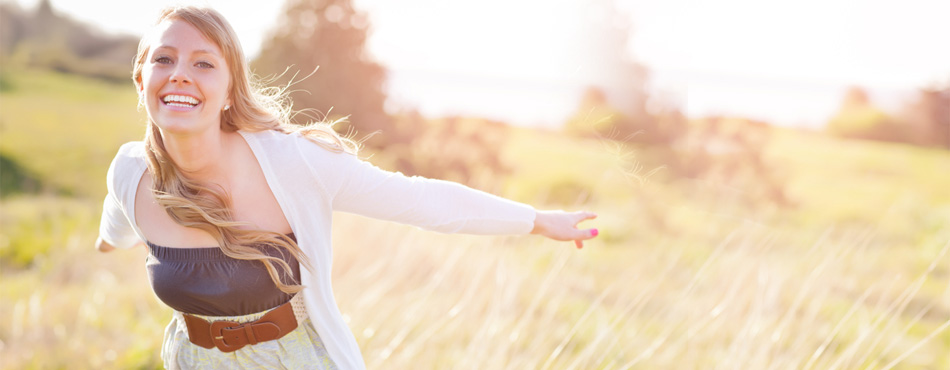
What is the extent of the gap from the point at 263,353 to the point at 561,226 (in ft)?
2.99

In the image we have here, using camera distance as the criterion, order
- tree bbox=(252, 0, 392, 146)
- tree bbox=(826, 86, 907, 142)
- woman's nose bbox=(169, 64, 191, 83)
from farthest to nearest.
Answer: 1. tree bbox=(826, 86, 907, 142)
2. tree bbox=(252, 0, 392, 146)
3. woman's nose bbox=(169, 64, 191, 83)

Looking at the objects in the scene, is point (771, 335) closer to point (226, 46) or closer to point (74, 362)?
point (226, 46)

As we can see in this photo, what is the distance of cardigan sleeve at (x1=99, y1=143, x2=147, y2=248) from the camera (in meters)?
1.82

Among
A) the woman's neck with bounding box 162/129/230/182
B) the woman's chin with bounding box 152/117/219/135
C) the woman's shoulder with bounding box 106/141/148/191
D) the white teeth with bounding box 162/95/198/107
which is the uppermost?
the white teeth with bounding box 162/95/198/107

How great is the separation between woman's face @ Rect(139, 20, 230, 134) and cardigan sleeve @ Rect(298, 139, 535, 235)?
0.89ft

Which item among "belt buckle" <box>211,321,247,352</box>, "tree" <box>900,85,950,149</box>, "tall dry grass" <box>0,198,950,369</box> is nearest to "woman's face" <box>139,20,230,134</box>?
"belt buckle" <box>211,321,247,352</box>

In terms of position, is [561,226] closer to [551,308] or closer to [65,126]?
[551,308]

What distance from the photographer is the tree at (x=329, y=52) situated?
6.62 metres

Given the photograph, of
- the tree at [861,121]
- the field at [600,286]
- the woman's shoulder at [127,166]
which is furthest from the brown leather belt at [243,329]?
the tree at [861,121]

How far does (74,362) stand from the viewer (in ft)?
10.2

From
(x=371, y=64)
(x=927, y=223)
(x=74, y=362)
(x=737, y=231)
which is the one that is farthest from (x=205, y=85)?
(x=927, y=223)

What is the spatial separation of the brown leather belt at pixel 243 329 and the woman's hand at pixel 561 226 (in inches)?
29.4

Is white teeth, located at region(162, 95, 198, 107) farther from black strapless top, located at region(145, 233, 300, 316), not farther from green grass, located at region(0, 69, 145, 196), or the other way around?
green grass, located at region(0, 69, 145, 196)

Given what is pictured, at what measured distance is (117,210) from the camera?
1939mm
